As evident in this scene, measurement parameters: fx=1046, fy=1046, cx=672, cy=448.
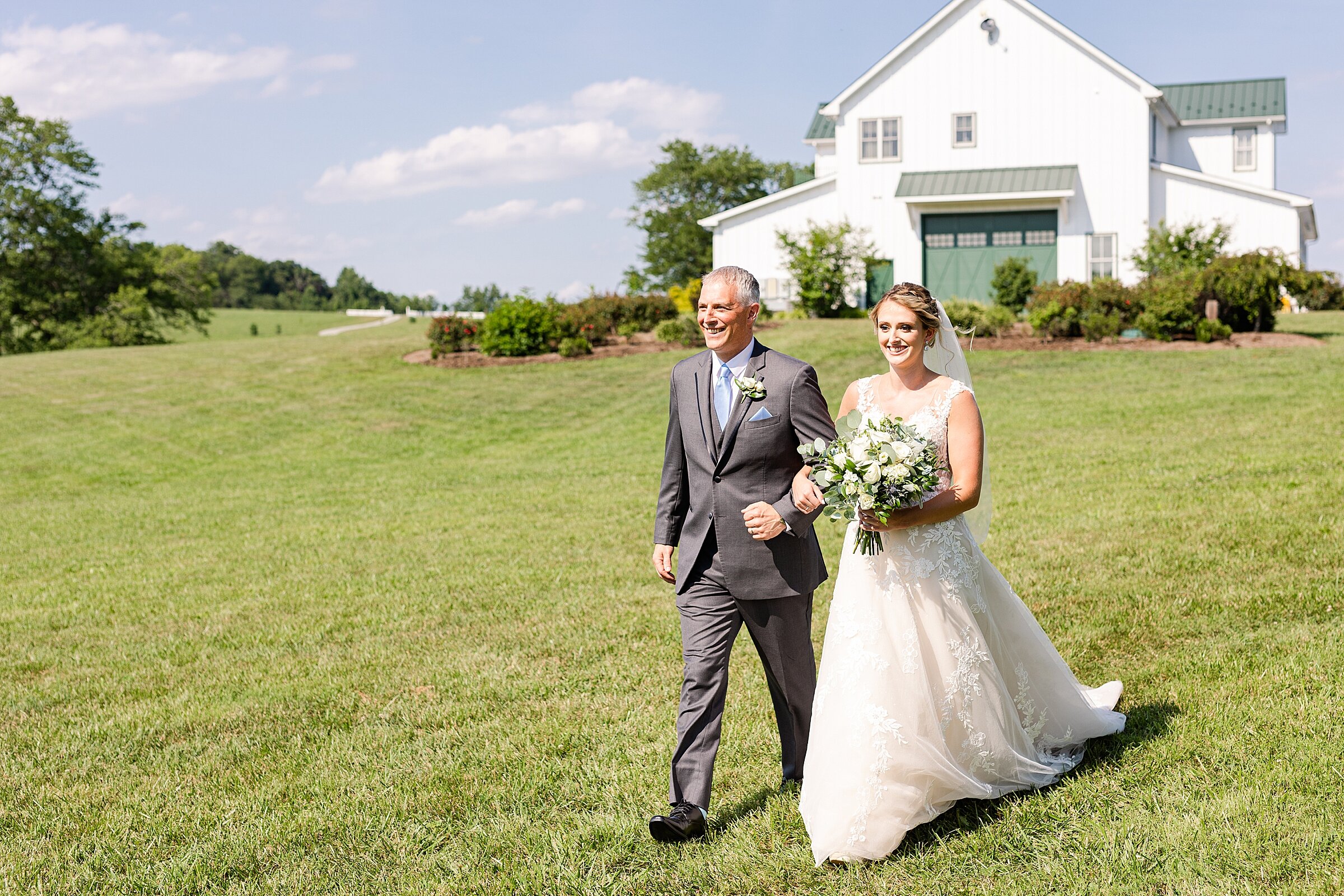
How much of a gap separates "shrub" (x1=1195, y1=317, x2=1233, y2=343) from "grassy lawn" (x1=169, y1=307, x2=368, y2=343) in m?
51.5

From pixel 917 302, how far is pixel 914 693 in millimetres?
1583

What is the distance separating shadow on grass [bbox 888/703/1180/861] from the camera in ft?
13.9

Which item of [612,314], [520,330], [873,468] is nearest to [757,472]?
[873,468]

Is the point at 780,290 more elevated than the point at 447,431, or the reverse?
the point at 780,290

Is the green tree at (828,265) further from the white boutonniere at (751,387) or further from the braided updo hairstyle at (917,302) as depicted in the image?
the white boutonniere at (751,387)

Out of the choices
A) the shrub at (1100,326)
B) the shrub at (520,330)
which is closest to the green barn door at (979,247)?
the shrub at (1100,326)

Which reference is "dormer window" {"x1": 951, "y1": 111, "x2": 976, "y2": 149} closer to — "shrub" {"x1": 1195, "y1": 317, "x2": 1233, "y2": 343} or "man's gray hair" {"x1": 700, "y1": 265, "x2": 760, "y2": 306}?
"shrub" {"x1": 1195, "y1": 317, "x2": 1233, "y2": 343}

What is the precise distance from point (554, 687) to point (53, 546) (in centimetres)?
872

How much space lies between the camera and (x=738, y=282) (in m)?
4.28

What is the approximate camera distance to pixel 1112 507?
1049 cm

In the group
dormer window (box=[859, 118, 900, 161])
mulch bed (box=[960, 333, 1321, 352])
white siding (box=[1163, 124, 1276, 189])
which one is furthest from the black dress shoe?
white siding (box=[1163, 124, 1276, 189])

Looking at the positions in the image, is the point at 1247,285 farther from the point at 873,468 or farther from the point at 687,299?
the point at 873,468

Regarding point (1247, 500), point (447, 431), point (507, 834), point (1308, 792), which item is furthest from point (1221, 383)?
point (507, 834)

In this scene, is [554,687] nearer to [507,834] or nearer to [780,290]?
[507,834]
